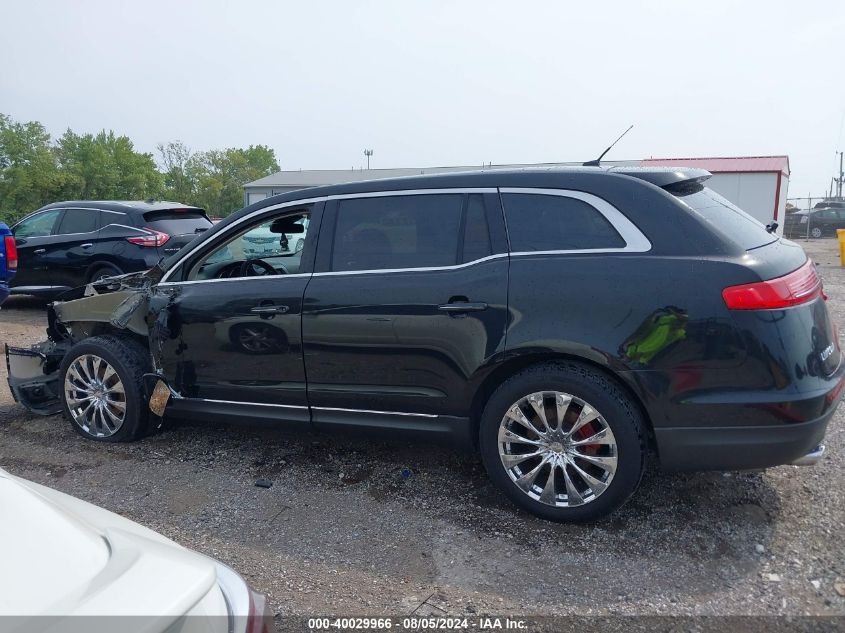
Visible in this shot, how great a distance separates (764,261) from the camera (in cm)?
332

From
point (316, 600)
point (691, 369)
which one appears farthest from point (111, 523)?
point (691, 369)

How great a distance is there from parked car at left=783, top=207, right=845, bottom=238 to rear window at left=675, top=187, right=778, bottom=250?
30.5 meters

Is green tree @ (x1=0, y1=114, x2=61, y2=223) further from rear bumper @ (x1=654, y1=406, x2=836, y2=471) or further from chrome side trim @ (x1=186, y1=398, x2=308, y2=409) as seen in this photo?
rear bumper @ (x1=654, y1=406, x2=836, y2=471)

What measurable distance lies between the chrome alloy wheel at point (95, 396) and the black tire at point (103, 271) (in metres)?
5.17

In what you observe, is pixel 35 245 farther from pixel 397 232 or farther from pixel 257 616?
pixel 257 616

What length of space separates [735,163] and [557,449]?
26194 mm

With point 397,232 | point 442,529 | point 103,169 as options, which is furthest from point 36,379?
point 103,169

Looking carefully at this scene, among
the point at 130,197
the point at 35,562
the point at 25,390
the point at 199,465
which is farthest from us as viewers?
the point at 130,197

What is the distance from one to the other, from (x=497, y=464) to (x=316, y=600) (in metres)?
1.17

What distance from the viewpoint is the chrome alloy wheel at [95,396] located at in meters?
4.88

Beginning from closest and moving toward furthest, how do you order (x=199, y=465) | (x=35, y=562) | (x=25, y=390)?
(x=35, y=562)
(x=199, y=465)
(x=25, y=390)

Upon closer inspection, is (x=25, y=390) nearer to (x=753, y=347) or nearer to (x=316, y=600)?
(x=316, y=600)

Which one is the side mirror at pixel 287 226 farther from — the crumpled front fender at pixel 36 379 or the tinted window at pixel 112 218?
the tinted window at pixel 112 218

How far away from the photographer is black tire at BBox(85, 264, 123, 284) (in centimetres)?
983
